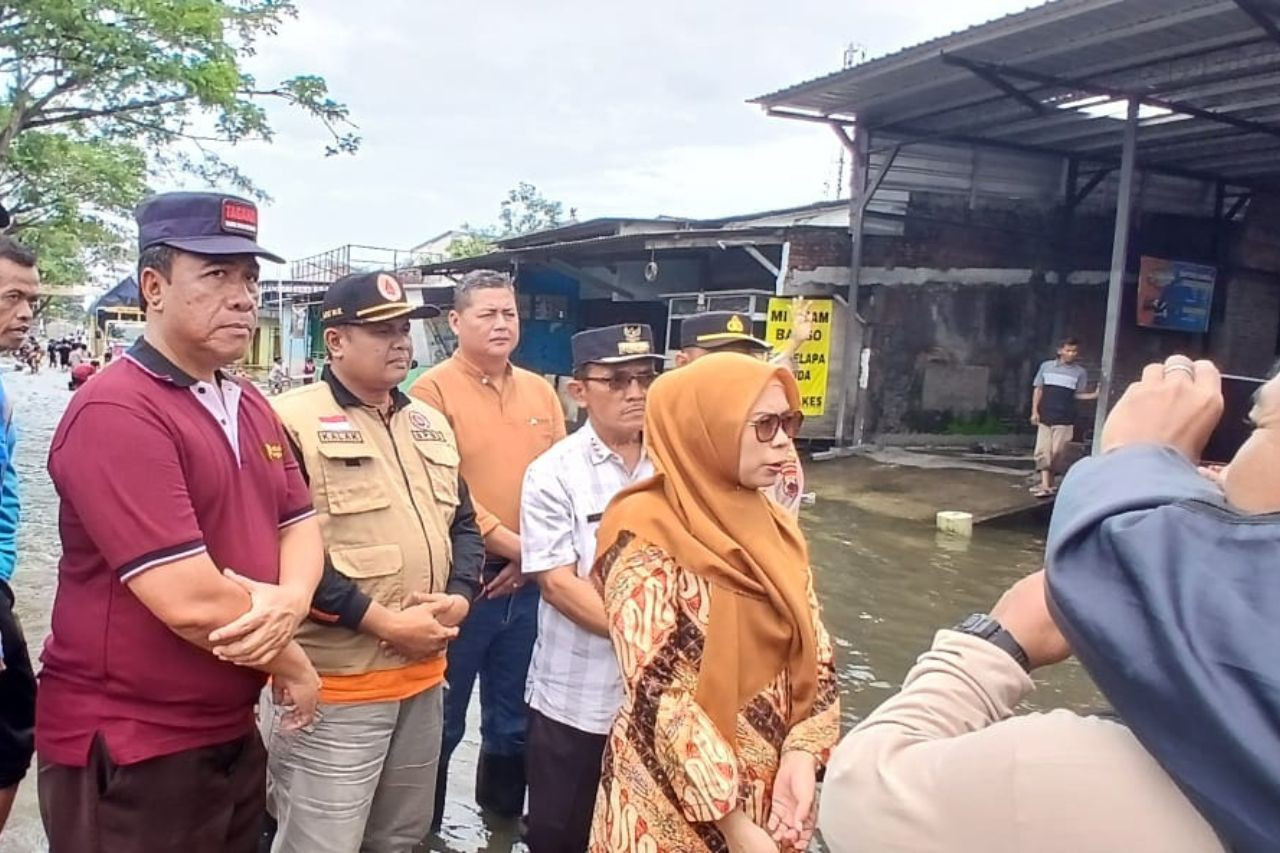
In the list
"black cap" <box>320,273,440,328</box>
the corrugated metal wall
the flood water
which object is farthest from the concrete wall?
"black cap" <box>320,273,440,328</box>

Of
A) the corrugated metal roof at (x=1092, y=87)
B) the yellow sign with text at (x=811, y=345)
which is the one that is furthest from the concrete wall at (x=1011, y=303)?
the corrugated metal roof at (x=1092, y=87)

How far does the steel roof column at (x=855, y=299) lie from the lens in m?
12.8

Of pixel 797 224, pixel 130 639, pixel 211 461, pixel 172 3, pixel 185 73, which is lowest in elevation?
pixel 130 639

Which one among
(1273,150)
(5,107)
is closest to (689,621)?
(5,107)

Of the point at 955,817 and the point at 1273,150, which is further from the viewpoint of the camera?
the point at 1273,150

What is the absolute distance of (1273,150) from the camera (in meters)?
12.9

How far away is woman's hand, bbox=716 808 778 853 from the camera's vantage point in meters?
1.86

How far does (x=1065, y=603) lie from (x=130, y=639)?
5.75ft

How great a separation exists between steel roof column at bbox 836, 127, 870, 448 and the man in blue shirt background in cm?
1104

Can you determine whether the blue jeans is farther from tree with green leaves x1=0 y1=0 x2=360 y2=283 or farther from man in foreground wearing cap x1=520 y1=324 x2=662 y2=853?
tree with green leaves x1=0 y1=0 x2=360 y2=283

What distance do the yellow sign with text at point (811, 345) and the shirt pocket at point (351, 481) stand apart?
406 inches

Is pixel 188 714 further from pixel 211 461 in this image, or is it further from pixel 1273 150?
pixel 1273 150

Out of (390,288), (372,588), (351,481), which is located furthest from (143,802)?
(390,288)

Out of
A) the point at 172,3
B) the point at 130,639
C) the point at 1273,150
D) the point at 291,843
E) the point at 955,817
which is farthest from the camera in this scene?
the point at 1273,150
